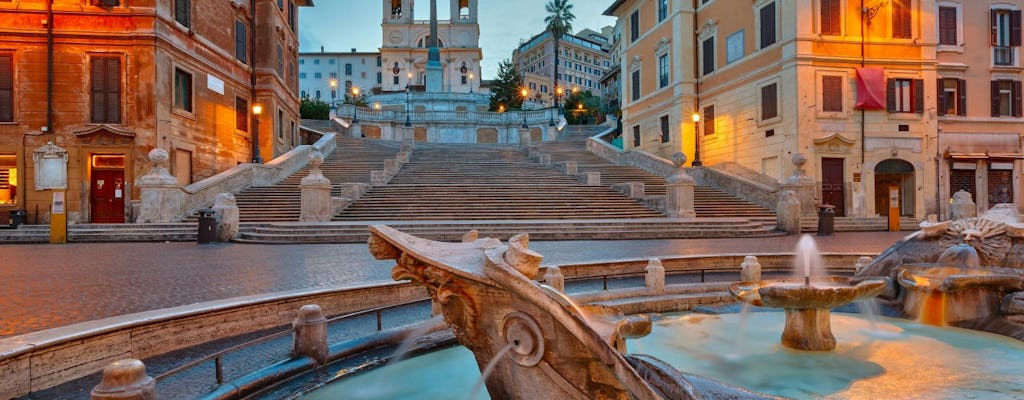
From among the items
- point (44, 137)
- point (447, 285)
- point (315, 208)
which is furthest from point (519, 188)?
point (447, 285)

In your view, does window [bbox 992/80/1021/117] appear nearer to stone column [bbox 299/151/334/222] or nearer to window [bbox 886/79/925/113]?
window [bbox 886/79/925/113]

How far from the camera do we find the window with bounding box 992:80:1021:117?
2642cm

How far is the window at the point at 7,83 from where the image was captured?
20438mm

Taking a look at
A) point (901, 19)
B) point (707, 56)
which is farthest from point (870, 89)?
point (707, 56)

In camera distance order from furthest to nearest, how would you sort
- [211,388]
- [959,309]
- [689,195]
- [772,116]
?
1. [772,116]
2. [689,195]
3. [959,309]
4. [211,388]

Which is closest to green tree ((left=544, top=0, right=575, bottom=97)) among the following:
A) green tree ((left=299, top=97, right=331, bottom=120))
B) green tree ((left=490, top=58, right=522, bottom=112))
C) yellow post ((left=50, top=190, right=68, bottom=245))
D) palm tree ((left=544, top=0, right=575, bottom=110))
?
palm tree ((left=544, top=0, right=575, bottom=110))

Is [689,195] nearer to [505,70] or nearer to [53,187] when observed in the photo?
[53,187]

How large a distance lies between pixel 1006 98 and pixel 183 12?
36.9 m

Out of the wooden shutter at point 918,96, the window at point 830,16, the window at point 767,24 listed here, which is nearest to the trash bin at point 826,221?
the window at point 830,16

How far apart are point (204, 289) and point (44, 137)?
18664 millimetres

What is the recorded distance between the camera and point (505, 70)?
225 ft

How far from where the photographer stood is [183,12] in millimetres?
23266

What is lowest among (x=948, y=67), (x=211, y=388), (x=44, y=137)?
(x=211, y=388)

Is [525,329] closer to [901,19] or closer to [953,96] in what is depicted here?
[901,19]
